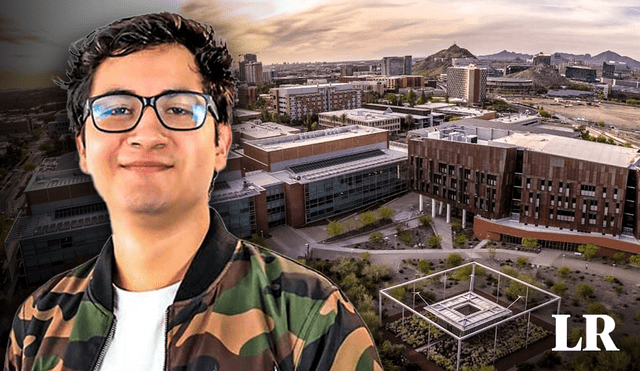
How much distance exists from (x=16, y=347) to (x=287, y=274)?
1.52 feet

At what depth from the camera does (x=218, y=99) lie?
0.77m

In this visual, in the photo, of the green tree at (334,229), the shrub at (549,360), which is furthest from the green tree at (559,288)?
the green tree at (334,229)

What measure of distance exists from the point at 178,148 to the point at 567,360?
16.8 ft

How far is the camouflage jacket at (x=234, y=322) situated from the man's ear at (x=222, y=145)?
89mm

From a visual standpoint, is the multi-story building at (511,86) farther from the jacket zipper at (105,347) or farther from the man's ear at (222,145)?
the jacket zipper at (105,347)

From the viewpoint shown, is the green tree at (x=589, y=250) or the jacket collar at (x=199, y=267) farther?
the green tree at (x=589, y=250)

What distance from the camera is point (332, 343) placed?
28.1 inches

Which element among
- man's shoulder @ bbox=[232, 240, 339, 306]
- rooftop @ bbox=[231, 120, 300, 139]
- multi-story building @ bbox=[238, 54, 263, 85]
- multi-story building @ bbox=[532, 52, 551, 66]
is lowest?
rooftop @ bbox=[231, 120, 300, 139]

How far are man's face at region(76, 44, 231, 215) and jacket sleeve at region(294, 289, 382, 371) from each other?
0.24m

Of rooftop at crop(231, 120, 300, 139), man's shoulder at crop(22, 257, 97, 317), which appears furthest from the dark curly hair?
rooftop at crop(231, 120, 300, 139)

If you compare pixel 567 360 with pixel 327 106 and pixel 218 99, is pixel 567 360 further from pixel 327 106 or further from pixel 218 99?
pixel 327 106

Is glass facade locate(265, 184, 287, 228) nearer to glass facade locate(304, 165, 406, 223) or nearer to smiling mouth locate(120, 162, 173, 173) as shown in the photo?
glass facade locate(304, 165, 406, 223)

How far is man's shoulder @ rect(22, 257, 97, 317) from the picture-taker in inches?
31.9

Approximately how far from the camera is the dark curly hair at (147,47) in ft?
2.32
